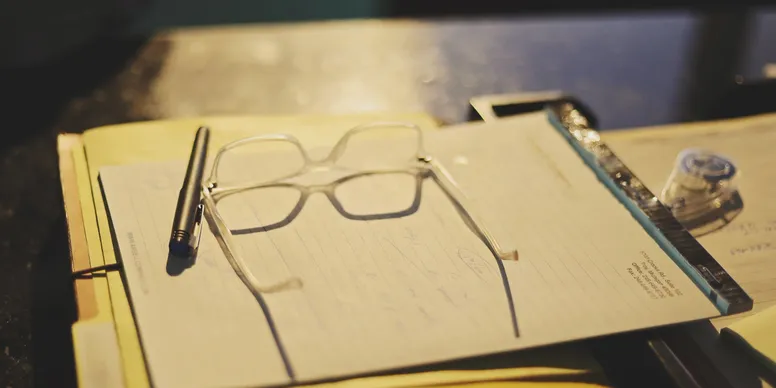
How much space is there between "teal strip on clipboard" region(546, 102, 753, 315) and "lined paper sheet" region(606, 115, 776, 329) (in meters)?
0.02

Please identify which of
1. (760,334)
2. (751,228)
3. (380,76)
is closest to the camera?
(760,334)

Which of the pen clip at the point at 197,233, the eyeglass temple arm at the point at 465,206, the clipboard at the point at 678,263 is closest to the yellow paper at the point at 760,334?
the clipboard at the point at 678,263

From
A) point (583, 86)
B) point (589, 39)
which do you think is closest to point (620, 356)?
point (583, 86)

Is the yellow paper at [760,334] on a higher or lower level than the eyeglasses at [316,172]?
lower

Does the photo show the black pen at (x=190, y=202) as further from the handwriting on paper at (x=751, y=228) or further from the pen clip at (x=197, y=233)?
the handwriting on paper at (x=751, y=228)

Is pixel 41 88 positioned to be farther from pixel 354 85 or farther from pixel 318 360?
pixel 318 360

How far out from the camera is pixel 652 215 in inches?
20.8

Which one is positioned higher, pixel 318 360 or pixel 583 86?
pixel 583 86

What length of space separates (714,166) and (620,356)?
232 millimetres

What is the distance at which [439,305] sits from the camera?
447 millimetres

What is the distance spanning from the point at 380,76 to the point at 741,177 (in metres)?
0.40


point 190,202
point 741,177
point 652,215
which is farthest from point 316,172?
point 741,177

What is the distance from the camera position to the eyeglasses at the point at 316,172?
514mm

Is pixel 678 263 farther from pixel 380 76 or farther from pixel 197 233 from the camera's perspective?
pixel 380 76
